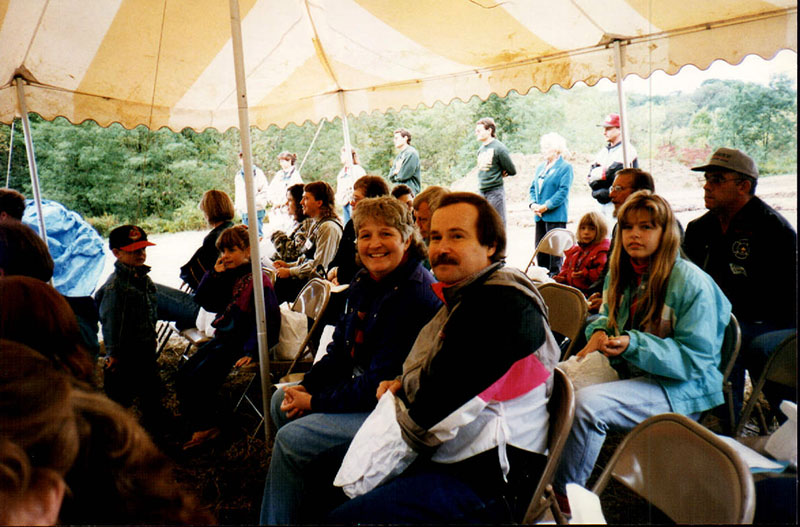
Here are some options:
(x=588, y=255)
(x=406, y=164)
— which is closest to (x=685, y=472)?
(x=588, y=255)

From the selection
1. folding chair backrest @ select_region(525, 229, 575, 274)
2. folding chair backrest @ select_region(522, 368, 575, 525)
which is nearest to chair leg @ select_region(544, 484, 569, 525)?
folding chair backrest @ select_region(522, 368, 575, 525)

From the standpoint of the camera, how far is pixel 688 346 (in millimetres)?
1764

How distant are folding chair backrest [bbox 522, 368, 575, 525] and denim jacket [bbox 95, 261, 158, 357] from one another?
248cm

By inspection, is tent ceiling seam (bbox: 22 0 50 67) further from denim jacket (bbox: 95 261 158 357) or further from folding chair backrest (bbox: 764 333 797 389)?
folding chair backrest (bbox: 764 333 797 389)

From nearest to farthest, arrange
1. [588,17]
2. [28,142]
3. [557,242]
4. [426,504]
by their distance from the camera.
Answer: [426,504], [588,17], [28,142], [557,242]

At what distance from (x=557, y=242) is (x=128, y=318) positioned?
10.9 ft

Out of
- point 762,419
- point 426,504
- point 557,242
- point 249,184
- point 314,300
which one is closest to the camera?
point 426,504

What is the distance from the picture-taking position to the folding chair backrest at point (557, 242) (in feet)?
14.2

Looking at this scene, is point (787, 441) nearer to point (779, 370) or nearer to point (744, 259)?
point (779, 370)

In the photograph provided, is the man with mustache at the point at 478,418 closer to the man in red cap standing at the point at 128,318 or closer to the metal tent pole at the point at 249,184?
the metal tent pole at the point at 249,184

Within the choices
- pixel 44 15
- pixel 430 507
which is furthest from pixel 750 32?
pixel 44 15

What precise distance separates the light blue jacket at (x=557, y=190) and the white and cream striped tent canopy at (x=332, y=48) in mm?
1396

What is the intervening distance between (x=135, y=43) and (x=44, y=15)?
0.62 m

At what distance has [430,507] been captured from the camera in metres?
1.26
